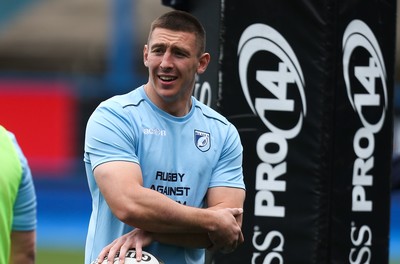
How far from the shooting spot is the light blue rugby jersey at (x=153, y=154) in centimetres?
411

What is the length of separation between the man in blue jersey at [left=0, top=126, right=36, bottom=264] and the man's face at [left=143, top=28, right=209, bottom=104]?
1066 mm

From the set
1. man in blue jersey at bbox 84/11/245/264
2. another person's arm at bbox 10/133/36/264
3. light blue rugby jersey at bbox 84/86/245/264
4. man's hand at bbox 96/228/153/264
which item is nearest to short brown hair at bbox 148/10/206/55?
man in blue jersey at bbox 84/11/245/264

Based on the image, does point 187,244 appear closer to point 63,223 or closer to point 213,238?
point 213,238

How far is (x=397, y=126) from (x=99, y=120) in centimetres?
1135

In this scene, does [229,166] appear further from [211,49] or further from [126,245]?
[211,49]

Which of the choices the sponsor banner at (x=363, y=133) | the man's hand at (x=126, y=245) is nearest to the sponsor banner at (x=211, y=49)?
the sponsor banner at (x=363, y=133)

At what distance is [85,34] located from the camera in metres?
24.0

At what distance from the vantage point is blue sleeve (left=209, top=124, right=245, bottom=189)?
4332 millimetres

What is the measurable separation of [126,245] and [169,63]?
0.76 metres

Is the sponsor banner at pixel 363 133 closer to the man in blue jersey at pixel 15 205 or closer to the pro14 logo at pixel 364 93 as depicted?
the pro14 logo at pixel 364 93

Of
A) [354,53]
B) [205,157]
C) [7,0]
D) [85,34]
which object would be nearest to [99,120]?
[205,157]

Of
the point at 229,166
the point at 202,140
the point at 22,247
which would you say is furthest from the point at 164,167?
the point at 22,247

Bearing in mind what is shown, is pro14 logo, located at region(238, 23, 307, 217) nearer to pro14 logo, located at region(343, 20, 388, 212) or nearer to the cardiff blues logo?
pro14 logo, located at region(343, 20, 388, 212)

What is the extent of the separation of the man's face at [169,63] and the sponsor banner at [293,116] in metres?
1.43
